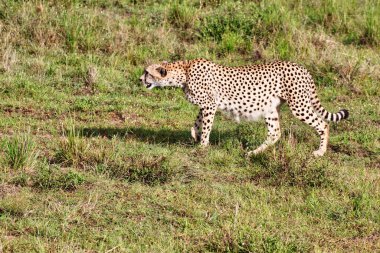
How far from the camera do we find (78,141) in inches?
303

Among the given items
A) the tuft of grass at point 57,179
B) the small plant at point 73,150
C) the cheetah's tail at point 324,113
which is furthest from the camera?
the cheetah's tail at point 324,113

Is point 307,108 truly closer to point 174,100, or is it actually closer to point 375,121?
point 375,121

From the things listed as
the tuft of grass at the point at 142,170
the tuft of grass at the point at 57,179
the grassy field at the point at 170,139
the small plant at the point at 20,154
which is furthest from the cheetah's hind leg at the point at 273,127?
the small plant at the point at 20,154

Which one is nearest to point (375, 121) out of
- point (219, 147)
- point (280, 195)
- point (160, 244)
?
point (219, 147)

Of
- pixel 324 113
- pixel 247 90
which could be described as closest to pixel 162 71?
pixel 247 90

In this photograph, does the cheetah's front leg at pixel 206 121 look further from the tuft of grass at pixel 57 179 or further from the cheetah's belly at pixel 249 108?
the tuft of grass at pixel 57 179

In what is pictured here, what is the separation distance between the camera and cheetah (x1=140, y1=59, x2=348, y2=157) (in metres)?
8.47

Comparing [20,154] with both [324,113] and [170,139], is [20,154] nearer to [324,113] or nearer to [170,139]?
[170,139]

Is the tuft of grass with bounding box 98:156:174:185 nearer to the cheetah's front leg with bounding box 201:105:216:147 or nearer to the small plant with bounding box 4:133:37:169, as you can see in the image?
the small plant with bounding box 4:133:37:169

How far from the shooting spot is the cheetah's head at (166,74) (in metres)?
8.52

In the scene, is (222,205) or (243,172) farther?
(243,172)

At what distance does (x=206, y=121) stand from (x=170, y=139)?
1.63 ft

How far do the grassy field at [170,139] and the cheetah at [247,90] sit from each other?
250mm

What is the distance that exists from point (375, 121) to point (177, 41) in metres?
2.96
